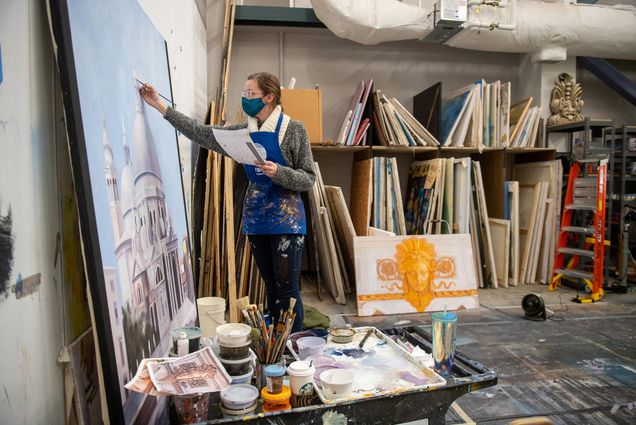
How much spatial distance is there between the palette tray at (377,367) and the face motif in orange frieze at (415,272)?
1517 millimetres

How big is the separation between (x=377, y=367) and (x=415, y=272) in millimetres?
1807

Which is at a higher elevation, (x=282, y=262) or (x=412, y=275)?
(x=282, y=262)

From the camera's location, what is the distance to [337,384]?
115 cm

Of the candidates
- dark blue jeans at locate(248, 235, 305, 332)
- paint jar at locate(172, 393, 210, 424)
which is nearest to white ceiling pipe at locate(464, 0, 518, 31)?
dark blue jeans at locate(248, 235, 305, 332)

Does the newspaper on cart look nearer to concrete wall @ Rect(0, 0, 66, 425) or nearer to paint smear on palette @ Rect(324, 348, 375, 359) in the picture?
concrete wall @ Rect(0, 0, 66, 425)

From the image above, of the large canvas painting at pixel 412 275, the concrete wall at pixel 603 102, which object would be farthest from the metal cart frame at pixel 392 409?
the concrete wall at pixel 603 102

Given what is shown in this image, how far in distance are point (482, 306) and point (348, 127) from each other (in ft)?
5.70

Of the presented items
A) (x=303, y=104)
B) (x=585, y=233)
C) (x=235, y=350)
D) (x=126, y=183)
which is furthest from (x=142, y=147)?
(x=585, y=233)

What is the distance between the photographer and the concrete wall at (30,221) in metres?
0.84

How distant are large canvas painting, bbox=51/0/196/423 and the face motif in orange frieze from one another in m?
1.79

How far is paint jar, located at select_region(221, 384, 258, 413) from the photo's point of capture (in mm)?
1090

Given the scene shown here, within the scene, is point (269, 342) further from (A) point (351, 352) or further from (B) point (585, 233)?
(B) point (585, 233)

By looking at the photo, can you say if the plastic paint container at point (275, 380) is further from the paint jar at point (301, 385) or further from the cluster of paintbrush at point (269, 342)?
the cluster of paintbrush at point (269, 342)

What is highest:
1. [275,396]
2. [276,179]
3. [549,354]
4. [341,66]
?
[341,66]
